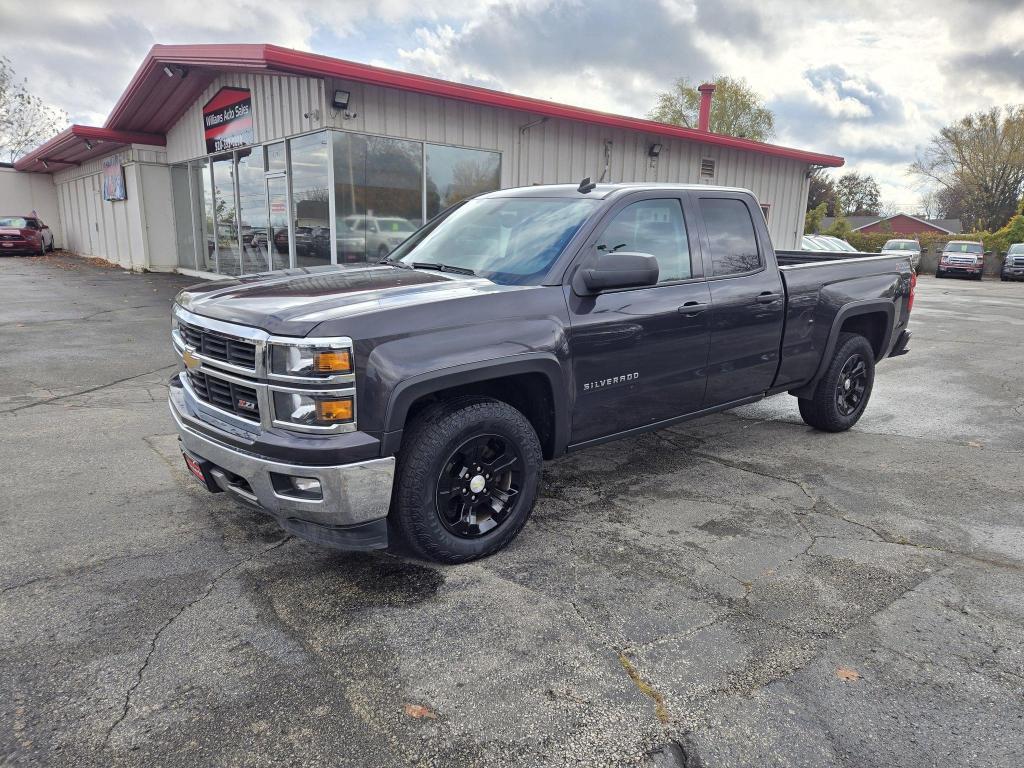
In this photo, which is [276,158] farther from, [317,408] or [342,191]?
[317,408]

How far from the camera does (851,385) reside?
18.9 ft

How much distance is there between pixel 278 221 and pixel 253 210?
5.03ft

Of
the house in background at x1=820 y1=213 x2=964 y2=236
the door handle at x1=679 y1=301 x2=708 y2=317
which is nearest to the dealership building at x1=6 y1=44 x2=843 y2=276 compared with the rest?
the door handle at x1=679 y1=301 x2=708 y2=317

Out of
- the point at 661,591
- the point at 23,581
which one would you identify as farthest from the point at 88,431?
the point at 661,591

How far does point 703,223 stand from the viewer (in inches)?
176

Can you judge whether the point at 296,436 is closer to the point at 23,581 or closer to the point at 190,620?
the point at 190,620

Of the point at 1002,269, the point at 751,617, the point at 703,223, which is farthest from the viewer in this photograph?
the point at 1002,269

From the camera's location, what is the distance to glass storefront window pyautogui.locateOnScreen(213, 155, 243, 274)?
603 inches

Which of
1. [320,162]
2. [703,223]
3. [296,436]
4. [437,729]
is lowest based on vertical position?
[437,729]

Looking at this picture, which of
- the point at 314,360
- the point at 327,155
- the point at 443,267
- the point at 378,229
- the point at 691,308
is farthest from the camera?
the point at 378,229

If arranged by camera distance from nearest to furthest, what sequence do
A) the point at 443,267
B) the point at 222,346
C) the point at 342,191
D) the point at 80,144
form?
the point at 222,346, the point at 443,267, the point at 342,191, the point at 80,144

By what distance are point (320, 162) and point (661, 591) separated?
33.9ft

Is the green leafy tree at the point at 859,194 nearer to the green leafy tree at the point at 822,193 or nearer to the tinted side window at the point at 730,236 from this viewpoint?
the green leafy tree at the point at 822,193

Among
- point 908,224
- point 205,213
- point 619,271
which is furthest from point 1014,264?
point 908,224
